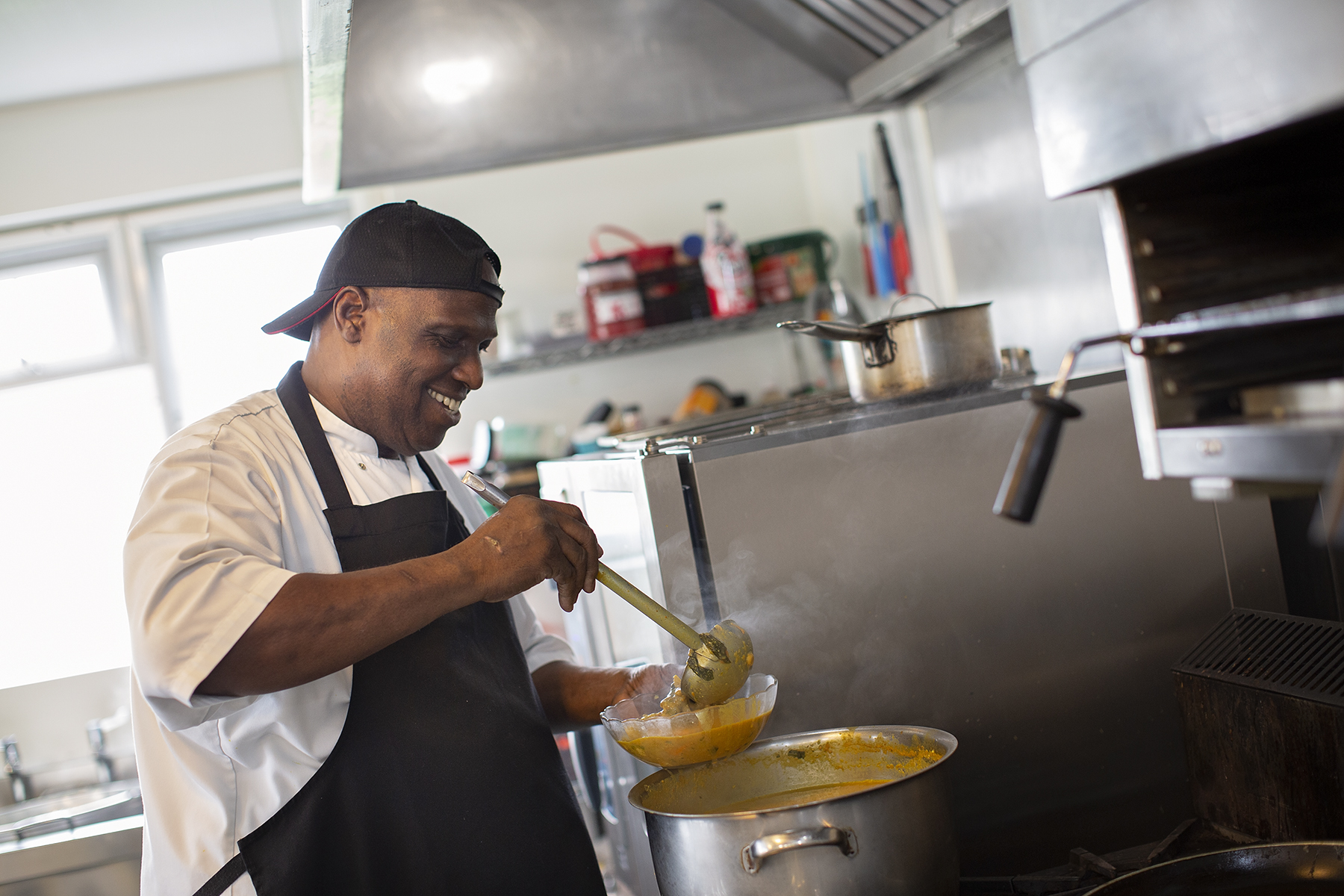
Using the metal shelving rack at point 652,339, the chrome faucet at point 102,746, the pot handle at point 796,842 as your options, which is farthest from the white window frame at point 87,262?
the pot handle at point 796,842

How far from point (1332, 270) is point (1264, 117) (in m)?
0.29

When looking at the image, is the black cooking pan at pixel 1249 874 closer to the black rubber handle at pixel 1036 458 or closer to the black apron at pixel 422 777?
the black rubber handle at pixel 1036 458

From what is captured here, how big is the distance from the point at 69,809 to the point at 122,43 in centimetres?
232

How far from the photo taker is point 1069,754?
151 centimetres

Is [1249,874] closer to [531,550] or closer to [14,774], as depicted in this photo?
→ [531,550]

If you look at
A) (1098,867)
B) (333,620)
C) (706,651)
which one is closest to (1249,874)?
(1098,867)

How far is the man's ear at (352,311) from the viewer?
1430 mm

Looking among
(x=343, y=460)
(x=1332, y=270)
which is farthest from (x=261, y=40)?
(x=1332, y=270)

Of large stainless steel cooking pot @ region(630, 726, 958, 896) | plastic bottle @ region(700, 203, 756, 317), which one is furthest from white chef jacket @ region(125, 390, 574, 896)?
plastic bottle @ region(700, 203, 756, 317)

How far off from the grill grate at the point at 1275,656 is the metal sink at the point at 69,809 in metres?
2.78

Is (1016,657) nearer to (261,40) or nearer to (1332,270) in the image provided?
(1332,270)

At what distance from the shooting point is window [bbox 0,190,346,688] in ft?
12.0

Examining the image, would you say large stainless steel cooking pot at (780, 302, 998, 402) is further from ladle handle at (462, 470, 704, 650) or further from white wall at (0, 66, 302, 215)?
white wall at (0, 66, 302, 215)

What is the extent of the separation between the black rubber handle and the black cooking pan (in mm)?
427
